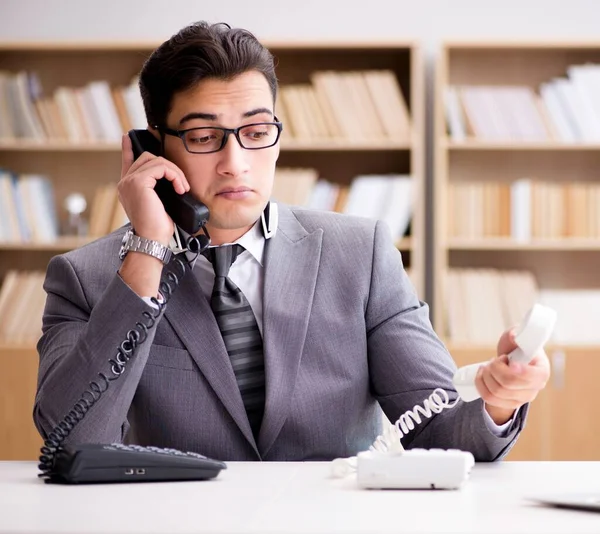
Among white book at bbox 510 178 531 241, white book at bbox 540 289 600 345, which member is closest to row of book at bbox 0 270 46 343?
white book at bbox 510 178 531 241

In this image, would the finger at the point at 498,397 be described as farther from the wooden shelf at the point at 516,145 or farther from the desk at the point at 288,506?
the wooden shelf at the point at 516,145

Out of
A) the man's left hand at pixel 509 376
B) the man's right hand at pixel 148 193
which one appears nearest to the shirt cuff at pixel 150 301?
the man's right hand at pixel 148 193

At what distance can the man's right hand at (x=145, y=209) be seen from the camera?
155cm

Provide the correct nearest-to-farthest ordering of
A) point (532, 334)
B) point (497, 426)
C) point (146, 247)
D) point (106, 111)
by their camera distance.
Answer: point (532, 334) → point (497, 426) → point (146, 247) → point (106, 111)

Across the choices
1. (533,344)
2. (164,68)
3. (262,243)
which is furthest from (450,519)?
(164,68)

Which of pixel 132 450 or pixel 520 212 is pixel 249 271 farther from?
pixel 520 212

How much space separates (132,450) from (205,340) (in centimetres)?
43

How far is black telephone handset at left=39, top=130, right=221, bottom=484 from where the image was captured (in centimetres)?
125

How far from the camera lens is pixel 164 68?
5.94 ft

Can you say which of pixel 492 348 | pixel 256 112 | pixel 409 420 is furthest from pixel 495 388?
pixel 492 348

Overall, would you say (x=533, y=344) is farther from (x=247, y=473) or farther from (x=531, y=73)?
(x=531, y=73)

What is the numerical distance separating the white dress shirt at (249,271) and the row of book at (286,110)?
214 cm

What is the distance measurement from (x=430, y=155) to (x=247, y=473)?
2.91 m

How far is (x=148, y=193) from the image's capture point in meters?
1.66
